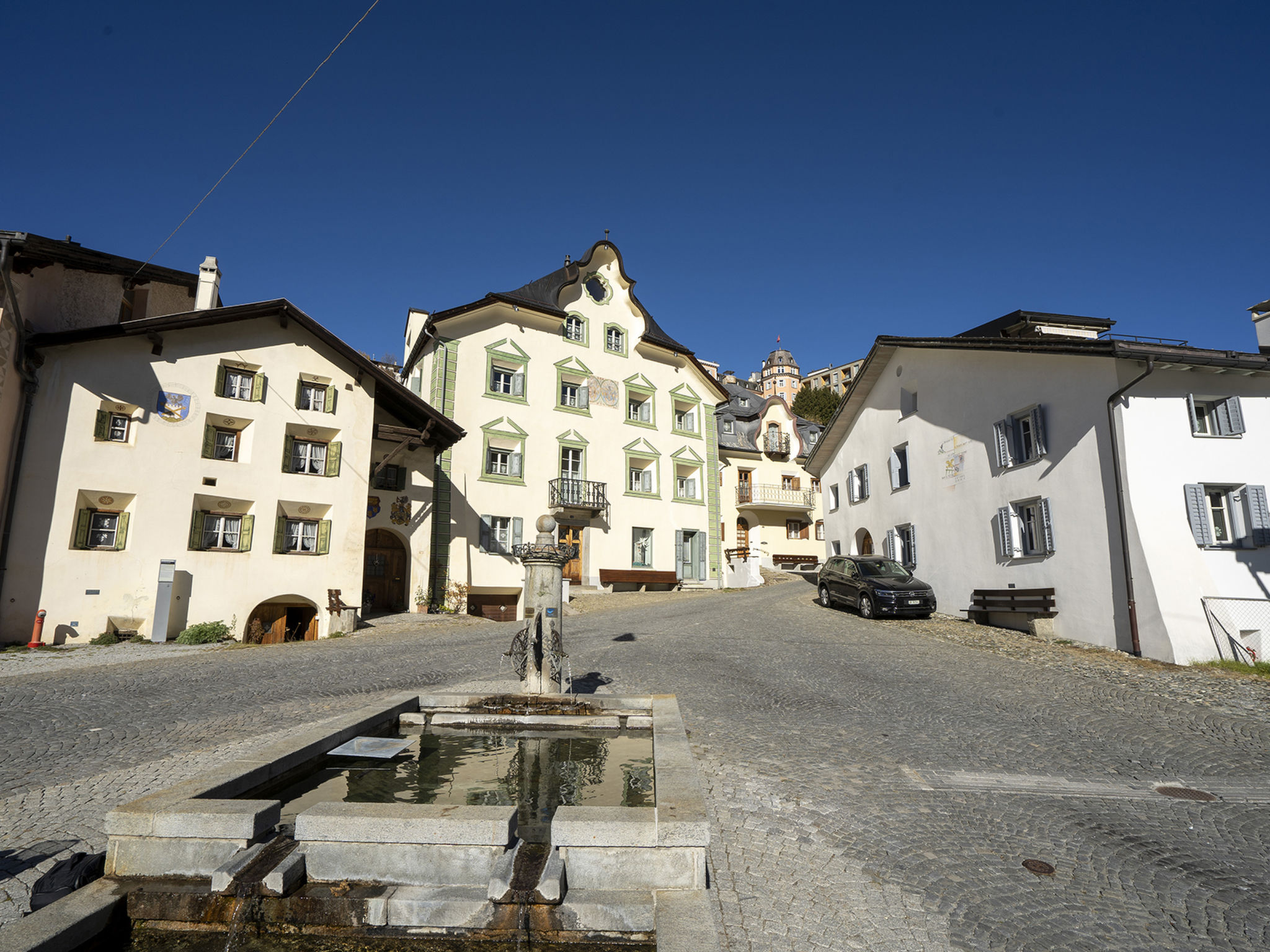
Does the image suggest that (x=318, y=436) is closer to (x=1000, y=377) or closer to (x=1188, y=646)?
(x=1000, y=377)

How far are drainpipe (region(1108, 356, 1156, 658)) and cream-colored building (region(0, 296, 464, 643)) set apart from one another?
17.8 meters

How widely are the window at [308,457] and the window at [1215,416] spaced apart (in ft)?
70.9

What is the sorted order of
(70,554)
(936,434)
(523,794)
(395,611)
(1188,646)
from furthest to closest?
(395,611), (936,434), (70,554), (1188,646), (523,794)

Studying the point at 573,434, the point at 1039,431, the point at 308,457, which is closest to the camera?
the point at 1039,431

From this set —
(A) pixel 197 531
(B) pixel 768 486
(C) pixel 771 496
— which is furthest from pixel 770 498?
(A) pixel 197 531

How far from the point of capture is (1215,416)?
49.9 feet

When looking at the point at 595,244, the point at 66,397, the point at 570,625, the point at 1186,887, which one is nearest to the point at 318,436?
the point at 66,397

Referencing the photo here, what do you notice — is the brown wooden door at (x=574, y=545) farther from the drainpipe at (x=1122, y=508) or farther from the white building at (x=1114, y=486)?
the drainpipe at (x=1122, y=508)

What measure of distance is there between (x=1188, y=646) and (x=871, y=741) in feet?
33.0

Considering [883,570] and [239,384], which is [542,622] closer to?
[883,570]

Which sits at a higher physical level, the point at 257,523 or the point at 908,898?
the point at 257,523

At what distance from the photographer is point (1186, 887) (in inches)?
172

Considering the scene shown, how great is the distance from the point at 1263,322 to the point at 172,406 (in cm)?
2820

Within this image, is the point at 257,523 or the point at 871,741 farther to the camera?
the point at 257,523
